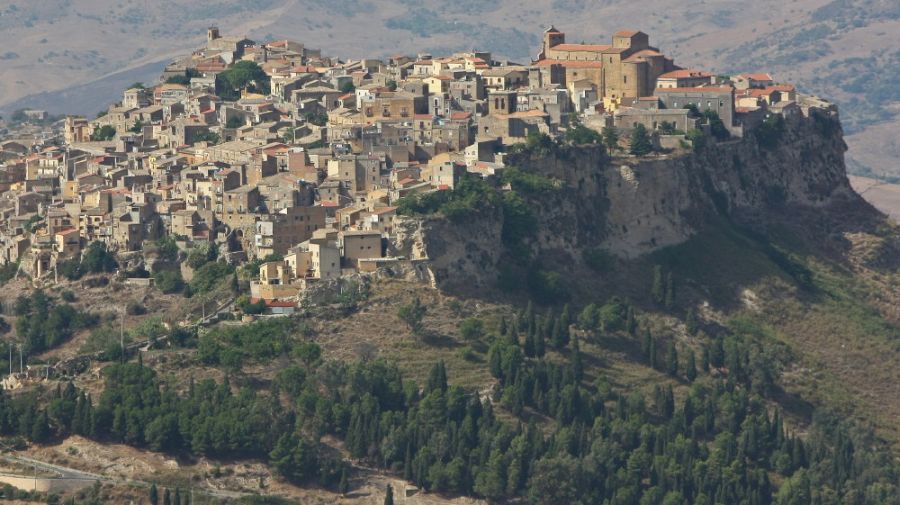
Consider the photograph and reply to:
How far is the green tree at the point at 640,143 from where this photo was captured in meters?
89.7

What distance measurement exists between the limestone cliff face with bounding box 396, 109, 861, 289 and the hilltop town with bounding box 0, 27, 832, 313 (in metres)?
0.87

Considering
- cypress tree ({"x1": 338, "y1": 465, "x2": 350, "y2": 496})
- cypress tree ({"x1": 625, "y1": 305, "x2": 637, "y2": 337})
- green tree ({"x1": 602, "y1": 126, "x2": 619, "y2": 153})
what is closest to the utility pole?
cypress tree ({"x1": 338, "y1": 465, "x2": 350, "y2": 496})

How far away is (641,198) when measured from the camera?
8850cm

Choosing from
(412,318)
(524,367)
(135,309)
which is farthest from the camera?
(135,309)

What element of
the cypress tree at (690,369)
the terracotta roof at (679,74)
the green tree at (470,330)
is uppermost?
the terracotta roof at (679,74)

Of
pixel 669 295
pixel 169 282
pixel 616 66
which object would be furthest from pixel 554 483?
pixel 616 66

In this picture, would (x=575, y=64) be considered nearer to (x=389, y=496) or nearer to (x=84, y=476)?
(x=389, y=496)

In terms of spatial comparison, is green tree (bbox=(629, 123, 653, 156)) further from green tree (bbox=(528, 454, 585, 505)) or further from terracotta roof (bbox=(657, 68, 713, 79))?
green tree (bbox=(528, 454, 585, 505))

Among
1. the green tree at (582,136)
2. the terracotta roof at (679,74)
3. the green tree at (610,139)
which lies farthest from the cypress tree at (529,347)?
the terracotta roof at (679,74)

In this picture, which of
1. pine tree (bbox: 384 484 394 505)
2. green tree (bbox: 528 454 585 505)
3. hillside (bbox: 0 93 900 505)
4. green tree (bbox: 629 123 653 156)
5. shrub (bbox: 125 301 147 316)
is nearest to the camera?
pine tree (bbox: 384 484 394 505)

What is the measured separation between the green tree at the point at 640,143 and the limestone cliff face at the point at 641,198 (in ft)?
1.28

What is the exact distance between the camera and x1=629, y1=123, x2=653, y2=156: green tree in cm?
8969

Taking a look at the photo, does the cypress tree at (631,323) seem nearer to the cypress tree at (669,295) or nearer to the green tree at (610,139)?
the cypress tree at (669,295)

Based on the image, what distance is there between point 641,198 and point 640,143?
2.35m
